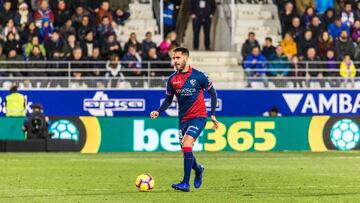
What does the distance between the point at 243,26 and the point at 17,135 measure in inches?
373

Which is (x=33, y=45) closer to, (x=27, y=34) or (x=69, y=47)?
(x=27, y=34)

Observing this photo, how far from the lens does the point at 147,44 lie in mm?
30391

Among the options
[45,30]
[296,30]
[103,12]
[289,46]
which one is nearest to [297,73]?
[289,46]

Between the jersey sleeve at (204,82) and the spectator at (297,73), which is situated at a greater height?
the jersey sleeve at (204,82)

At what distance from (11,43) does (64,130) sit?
3.96 metres

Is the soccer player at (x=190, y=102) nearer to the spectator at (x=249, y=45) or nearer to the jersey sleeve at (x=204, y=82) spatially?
the jersey sleeve at (x=204, y=82)

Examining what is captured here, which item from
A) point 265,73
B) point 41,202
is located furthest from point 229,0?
point 41,202

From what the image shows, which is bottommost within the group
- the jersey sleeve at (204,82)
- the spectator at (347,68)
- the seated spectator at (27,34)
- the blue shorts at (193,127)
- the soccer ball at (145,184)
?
the soccer ball at (145,184)

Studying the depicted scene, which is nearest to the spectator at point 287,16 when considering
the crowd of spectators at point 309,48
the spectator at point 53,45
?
the crowd of spectators at point 309,48

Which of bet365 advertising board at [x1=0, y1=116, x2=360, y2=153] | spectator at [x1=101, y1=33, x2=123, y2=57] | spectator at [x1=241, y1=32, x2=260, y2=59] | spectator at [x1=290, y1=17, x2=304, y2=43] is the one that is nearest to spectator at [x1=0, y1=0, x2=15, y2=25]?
spectator at [x1=101, y1=33, x2=123, y2=57]

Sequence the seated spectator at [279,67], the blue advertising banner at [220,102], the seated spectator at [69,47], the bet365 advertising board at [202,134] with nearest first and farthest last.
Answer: the bet365 advertising board at [202,134], the seated spectator at [69,47], the blue advertising banner at [220,102], the seated spectator at [279,67]

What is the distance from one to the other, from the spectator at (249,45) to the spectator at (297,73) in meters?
1.26

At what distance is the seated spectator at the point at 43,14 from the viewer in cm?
3005

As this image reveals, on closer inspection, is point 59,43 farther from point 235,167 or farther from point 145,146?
point 235,167
